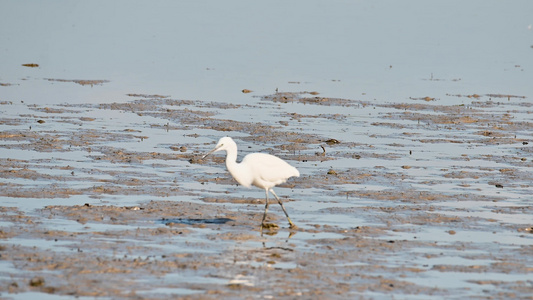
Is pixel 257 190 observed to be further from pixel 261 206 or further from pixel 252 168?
pixel 252 168

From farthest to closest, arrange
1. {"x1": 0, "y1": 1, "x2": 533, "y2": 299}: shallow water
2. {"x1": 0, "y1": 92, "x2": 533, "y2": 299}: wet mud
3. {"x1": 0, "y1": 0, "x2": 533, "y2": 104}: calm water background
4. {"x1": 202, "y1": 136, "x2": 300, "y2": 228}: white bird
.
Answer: {"x1": 0, "y1": 0, "x2": 533, "y2": 104}: calm water background, {"x1": 202, "y1": 136, "x2": 300, "y2": 228}: white bird, {"x1": 0, "y1": 1, "x2": 533, "y2": 299}: shallow water, {"x1": 0, "y1": 92, "x2": 533, "y2": 299}: wet mud

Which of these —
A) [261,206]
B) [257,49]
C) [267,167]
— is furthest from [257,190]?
[257,49]

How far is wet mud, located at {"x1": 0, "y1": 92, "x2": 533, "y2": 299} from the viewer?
450 inches

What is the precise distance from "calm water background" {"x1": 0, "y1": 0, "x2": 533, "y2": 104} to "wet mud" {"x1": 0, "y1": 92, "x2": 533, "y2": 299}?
481 cm

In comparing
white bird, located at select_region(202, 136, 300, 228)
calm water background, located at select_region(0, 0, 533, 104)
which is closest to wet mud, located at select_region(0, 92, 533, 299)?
white bird, located at select_region(202, 136, 300, 228)

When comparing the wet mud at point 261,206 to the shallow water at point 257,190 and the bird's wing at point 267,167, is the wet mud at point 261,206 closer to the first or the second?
the shallow water at point 257,190

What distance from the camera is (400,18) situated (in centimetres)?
6191

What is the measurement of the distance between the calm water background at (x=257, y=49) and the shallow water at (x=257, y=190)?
23 cm

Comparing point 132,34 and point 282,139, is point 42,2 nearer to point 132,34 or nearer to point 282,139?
point 132,34

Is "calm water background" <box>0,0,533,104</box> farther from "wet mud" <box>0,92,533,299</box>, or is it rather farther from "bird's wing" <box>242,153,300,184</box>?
"bird's wing" <box>242,153,300,184</box>

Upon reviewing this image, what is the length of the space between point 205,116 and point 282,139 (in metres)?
3.56

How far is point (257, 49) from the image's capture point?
4400 cm

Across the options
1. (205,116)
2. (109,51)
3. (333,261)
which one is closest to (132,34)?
(109,51)

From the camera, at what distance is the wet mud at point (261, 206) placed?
450 inches
